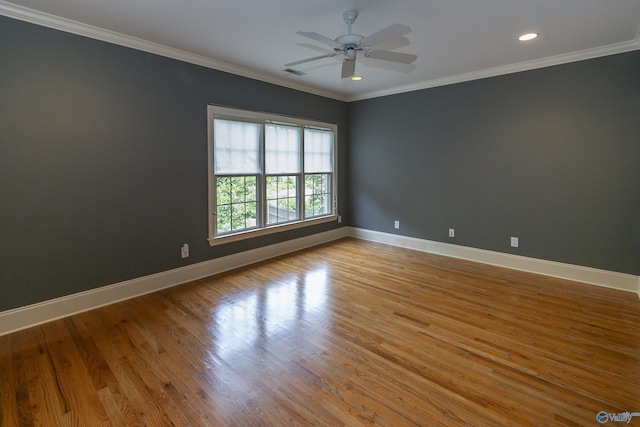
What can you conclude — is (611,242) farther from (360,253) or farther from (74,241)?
(74,241)

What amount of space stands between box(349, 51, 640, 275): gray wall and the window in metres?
1.05

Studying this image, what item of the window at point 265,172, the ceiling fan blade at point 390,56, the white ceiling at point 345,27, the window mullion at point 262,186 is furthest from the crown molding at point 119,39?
the ceiling fan blade at point 390,56

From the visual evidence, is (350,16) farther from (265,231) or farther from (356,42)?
(265,231)

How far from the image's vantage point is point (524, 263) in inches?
164

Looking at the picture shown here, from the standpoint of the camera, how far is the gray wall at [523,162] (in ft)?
11.4

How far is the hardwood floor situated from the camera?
5.86 feet

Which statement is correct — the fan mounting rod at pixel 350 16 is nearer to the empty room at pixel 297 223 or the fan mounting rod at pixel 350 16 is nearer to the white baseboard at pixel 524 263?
the empty room at pixel 297 223

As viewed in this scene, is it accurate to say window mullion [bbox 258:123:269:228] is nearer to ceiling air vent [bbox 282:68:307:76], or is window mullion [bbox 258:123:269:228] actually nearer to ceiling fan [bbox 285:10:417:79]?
ceiling air vent [bbox 282:68:307:76]

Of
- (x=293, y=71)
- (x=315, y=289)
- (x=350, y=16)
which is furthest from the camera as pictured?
(x=293, y=71)

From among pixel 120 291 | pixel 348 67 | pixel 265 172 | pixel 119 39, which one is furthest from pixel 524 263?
pixel 119 39

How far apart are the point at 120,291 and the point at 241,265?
1515mm

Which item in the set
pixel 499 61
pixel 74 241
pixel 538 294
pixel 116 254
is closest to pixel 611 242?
pixel 538 294

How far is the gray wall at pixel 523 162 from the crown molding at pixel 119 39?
237 cm

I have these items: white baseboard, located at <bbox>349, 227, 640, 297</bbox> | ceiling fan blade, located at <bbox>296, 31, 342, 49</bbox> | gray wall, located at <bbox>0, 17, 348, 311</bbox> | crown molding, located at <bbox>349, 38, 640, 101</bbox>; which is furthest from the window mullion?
crown molding, located at <bbox>349, 38, 640, 101</bbox>
